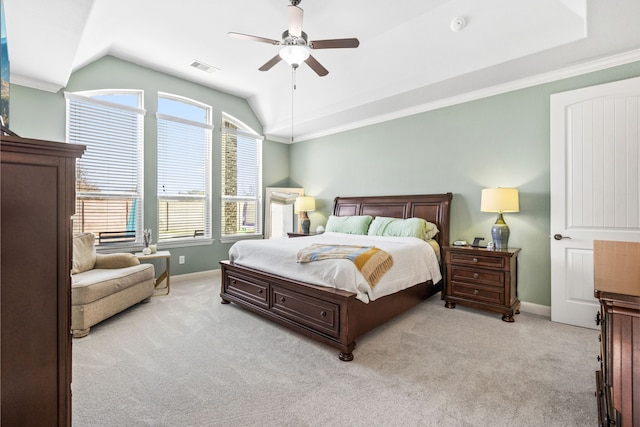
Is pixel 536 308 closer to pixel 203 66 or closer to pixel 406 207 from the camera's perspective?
pixel 406 207

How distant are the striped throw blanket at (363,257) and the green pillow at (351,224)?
1.58 metres

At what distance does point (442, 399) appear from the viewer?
1.85 m

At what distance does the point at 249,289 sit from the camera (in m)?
3.34

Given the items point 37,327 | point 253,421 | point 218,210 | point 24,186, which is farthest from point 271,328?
point 218,210

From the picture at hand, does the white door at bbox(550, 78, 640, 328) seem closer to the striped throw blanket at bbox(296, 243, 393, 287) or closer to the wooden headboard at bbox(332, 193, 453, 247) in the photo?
the wooden headboard at bbox(332, 193, 453, 247)

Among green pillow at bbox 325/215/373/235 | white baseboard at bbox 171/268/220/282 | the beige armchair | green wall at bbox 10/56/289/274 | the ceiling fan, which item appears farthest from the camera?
white baseboard at bbox 171/268/220/282

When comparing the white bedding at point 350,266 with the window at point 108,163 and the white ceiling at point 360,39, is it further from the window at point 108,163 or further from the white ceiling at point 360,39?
the white ceiling at point 360,39

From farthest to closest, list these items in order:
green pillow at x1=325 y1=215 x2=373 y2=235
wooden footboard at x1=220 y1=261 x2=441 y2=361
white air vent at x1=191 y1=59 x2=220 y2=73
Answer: green pillow at x1=325 y1=215 x2=373 y2=235, white air vent at x1=191 y1=59 x2=220 y2=73, wooden footboard at x1=220 y1=261 x2=441 y2=361

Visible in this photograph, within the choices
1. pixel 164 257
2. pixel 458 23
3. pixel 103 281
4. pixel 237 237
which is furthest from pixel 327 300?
pixel 237 237

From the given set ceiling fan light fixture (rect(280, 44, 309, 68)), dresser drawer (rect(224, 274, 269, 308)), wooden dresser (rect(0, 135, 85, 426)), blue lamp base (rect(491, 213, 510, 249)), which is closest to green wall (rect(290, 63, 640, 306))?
blue lamp base (rect(491, 213, 510, 249))

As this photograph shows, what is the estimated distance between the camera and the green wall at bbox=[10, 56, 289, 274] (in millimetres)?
3484

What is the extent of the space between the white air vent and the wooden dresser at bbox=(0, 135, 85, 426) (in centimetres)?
387

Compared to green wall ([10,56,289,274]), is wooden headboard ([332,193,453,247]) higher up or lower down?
lower down

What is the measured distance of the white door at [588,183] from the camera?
2.76 m
